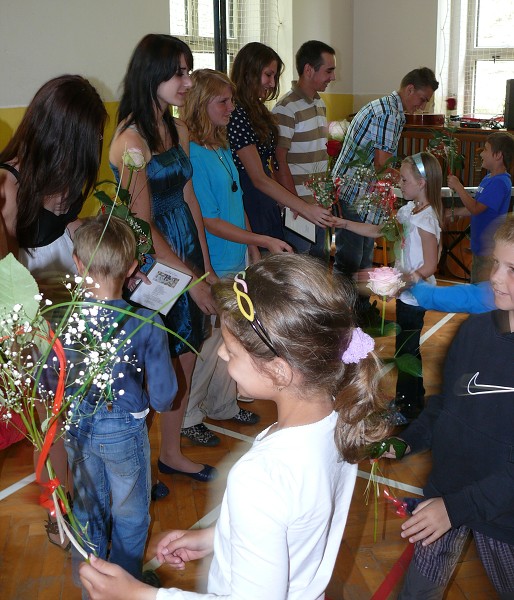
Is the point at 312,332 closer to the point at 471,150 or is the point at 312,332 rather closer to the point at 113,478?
the point at 113,478

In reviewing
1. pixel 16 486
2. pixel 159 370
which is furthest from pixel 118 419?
pixel 16 486

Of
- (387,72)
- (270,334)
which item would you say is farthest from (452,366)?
(387,72)

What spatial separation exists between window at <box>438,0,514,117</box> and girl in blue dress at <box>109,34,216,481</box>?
6452 mm

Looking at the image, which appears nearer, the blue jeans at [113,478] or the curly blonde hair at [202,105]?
the blue jeans at [113,478]

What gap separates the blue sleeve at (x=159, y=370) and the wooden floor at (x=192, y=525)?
0.64 m

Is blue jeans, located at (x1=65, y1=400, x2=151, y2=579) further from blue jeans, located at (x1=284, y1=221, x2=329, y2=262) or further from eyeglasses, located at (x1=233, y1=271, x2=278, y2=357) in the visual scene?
blue jeans, located at (x1=284, y1=221, x2=329, y2=262)

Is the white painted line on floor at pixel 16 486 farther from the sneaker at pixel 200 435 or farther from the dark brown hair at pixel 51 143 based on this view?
the dark brown hair at pixel 51 143

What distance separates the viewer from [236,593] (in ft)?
3.72

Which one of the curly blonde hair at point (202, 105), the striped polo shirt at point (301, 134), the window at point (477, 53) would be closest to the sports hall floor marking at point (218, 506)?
the curly blonde hair at point (202, 105)

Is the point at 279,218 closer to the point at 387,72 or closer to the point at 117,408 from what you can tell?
the point at 117,408

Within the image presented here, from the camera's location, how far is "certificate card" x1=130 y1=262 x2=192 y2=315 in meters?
2.43

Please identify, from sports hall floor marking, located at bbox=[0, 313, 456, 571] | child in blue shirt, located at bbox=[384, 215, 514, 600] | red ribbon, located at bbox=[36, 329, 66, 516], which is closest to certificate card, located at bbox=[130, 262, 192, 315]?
sports hall floor marking, located at bbox=[0, 313, 456, 571]

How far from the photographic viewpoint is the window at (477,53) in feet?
27.1

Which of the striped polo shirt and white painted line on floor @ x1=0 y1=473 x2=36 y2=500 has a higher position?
the striped polo shirt
